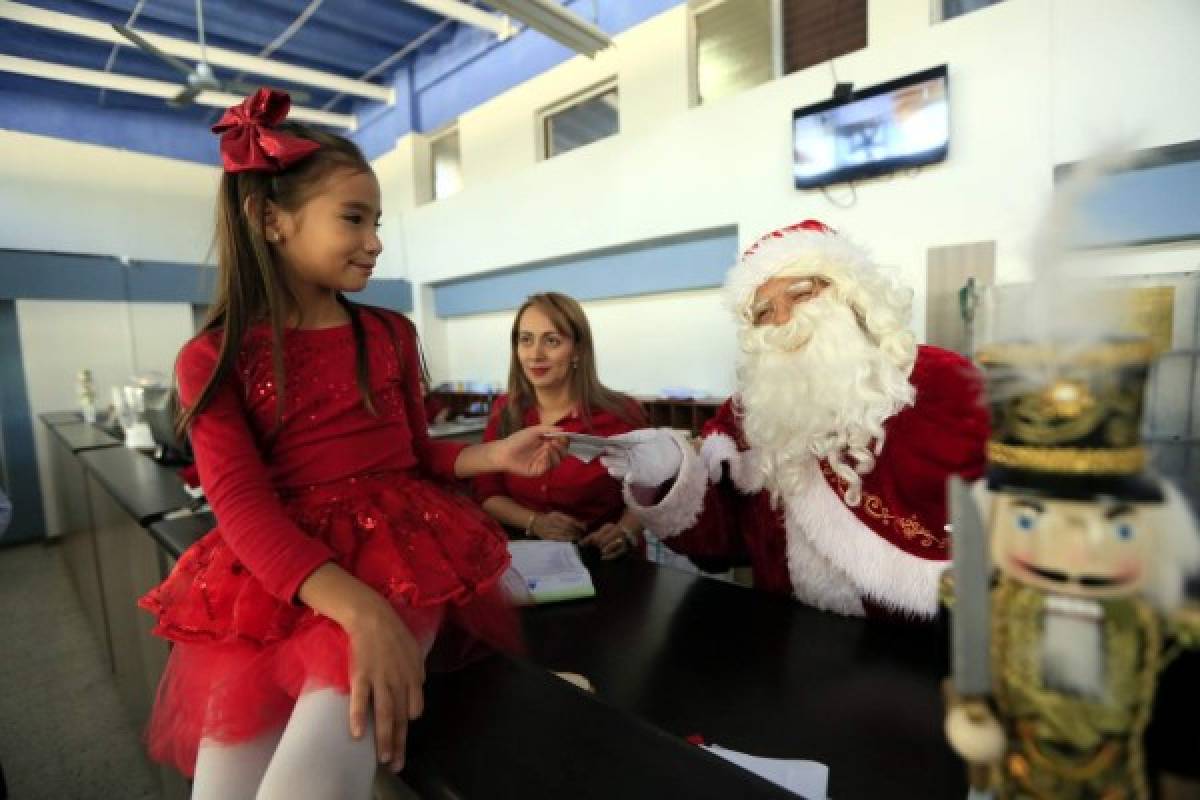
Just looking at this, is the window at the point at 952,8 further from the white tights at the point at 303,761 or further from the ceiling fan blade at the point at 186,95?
the ceiling fan blade at the point at 186,95

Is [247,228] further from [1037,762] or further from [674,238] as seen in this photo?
[674,238]

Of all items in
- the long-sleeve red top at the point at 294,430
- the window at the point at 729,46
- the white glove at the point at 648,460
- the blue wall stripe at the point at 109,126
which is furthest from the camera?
the blue wall stripe at the point at 109,126

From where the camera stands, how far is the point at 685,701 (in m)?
0.81

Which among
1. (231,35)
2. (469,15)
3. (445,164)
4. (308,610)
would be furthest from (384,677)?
(445,164)

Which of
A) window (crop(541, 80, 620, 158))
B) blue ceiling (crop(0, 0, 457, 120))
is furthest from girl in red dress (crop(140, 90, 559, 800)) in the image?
blue ceiling (crop(0, 0, 457, 120))

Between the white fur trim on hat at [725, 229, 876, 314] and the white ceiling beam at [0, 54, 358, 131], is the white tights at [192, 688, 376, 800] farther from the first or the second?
the white ceiling beam at [0, 54, 358, 131]

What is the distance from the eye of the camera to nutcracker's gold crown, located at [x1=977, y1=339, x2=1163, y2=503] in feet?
0.79

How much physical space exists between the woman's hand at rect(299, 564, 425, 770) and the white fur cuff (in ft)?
2.37

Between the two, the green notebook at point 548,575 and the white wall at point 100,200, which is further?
the white wall at point 100,200

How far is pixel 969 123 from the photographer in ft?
9.95

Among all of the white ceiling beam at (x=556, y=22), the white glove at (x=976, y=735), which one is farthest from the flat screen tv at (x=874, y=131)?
the white glove at (x=976, y=735)

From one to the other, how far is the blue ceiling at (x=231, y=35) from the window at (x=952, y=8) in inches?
168

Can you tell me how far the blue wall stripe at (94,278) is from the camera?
15.8ft

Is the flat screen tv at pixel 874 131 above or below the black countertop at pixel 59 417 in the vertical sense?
above
